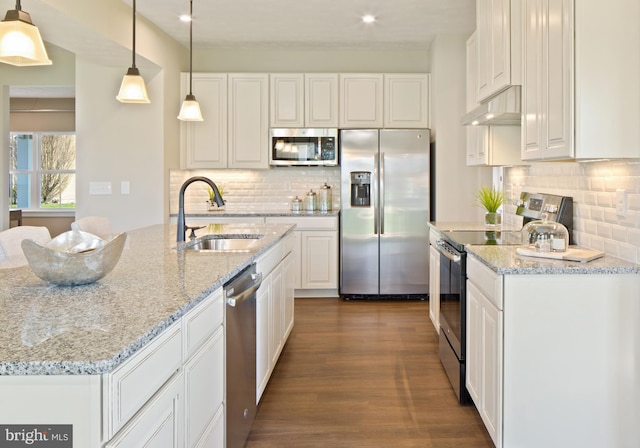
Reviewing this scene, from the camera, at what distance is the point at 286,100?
222 inches

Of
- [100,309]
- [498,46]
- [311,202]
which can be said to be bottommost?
[100,309]

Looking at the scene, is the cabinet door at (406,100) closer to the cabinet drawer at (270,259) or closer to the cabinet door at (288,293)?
the cabinet door at (288,293)

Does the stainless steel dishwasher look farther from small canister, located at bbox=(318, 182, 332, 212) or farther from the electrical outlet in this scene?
small canister, located at bbox=(318, 182, 332, 212)

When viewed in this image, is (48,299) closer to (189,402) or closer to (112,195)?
(189,402)

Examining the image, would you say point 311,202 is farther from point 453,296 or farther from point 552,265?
point 552,265

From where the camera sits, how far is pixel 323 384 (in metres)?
3.16

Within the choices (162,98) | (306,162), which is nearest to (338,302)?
(306,162)

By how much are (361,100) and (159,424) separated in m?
4.76

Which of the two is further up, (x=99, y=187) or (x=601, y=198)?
(x=99, y=187)

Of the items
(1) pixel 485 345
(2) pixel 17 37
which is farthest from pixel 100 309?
(1) pixel 485 345

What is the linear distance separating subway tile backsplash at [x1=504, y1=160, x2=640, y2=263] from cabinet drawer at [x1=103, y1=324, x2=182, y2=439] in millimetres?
1989

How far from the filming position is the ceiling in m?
4.39

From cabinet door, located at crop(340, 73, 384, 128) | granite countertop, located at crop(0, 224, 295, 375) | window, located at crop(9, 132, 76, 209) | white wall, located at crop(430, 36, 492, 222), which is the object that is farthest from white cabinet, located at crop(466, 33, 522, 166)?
window, located at crop(9, 132, 76, 209)

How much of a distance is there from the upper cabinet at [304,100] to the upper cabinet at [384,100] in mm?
120
